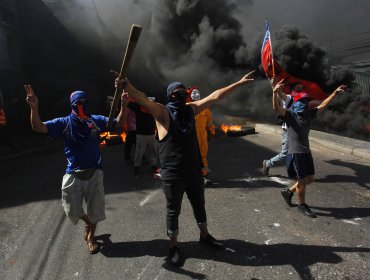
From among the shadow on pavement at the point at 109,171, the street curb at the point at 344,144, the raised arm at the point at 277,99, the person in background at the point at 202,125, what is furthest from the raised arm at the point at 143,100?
the street curb at the point at 344,144

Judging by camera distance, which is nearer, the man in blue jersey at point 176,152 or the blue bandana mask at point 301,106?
the man in blue jersey at point 176,152

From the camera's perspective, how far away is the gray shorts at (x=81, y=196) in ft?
12.0

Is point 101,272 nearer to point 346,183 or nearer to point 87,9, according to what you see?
point 346,183

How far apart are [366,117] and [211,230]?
36.1 ft

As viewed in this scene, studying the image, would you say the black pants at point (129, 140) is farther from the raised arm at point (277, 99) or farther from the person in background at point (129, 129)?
the raised arm at point (277, 99)

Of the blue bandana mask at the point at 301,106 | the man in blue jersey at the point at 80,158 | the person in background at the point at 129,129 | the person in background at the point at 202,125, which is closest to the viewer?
the man in blue jersey at the point at 80,158

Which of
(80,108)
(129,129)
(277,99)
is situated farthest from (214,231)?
(129,129)

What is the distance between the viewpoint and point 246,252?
367 centimetres

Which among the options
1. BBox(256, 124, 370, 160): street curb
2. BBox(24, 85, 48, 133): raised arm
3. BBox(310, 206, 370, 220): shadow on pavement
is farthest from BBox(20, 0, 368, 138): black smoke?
BBox(24, 85, 48, 133): raised arm

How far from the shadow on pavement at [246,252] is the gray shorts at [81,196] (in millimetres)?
481

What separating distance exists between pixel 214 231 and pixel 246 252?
0.62 m

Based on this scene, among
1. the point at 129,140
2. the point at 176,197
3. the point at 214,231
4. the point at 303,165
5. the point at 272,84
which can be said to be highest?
the point at 272,84

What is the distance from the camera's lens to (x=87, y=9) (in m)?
21.1

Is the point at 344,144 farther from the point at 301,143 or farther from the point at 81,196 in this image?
the point at 81,196
